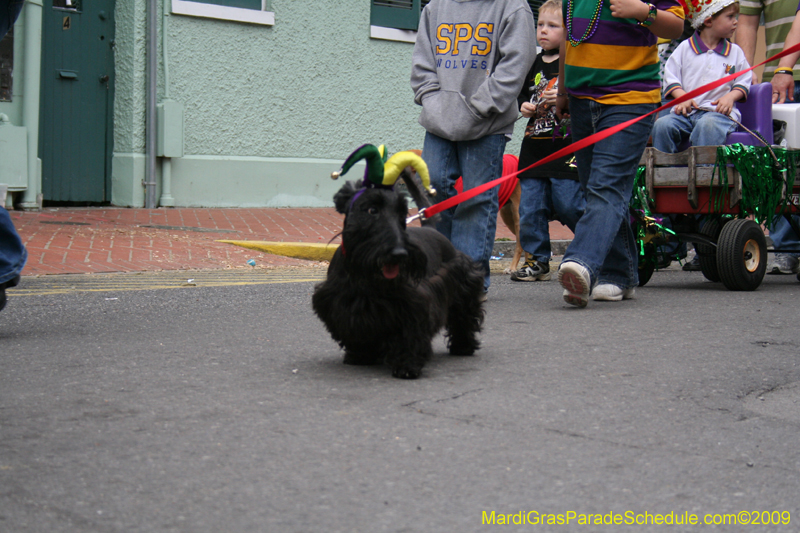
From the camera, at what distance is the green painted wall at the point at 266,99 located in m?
10.7

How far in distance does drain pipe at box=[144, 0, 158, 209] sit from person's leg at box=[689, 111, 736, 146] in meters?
6.40

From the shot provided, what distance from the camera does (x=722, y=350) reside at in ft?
13.6

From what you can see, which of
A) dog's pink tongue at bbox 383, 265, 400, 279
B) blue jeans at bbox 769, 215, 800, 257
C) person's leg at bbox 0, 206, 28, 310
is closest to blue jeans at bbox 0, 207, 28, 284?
person's leg at bbox 0, 206, 28, 310

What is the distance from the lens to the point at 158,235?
8.48 m

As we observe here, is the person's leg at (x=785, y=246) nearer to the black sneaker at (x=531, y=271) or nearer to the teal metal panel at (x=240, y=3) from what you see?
the black sneaker at (x=531, y=271)

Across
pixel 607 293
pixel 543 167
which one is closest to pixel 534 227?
pixel 543 167

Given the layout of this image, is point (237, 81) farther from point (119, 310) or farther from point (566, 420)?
point (566, 420)

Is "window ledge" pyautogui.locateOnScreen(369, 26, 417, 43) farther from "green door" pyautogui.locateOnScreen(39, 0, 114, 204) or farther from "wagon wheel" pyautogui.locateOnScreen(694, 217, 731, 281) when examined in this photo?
"wagon wheel" pyautogui.locateOnScreen(694, 217, 731, 281)

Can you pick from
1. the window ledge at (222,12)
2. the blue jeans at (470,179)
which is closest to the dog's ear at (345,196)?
the blue jeans at (470,179)

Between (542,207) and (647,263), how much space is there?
890mm

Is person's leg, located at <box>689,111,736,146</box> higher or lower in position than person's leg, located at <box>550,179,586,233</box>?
higher

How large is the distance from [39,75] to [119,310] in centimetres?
596

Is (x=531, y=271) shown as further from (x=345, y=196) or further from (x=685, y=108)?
(x=345, y=196)

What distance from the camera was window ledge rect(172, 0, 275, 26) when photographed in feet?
35.1
